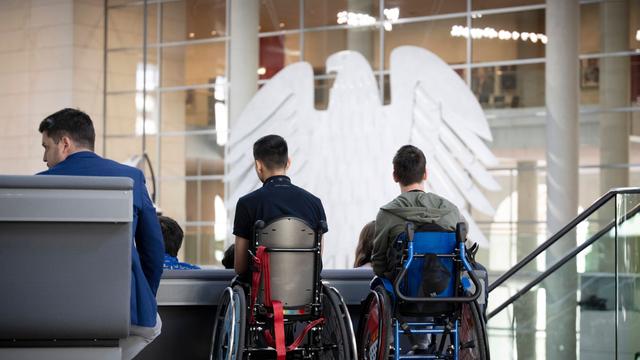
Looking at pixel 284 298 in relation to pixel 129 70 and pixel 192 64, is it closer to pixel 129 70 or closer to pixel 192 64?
pixel 192 64

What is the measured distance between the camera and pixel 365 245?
5.64 m

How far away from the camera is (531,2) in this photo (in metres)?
16.6

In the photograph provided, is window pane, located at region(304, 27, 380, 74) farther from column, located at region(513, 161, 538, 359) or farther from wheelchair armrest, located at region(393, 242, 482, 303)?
wheelchair armrest, located at region(393, 242, 482, 303)

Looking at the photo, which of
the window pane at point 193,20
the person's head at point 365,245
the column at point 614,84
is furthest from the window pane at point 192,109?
the person's head at point 365,245

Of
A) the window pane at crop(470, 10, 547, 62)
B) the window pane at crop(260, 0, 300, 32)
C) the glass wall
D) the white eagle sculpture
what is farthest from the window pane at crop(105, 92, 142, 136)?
the window pane at crop(470, 10, 547, 62)

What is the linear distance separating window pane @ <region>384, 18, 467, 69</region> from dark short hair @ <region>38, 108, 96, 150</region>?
546 inches

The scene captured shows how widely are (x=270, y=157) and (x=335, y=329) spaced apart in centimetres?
82

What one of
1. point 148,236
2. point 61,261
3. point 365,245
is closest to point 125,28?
point 365,245

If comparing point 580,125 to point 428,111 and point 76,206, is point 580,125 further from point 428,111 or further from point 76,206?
point 76,206

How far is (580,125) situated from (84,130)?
534 inches

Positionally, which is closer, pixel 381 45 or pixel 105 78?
pixel 381 45

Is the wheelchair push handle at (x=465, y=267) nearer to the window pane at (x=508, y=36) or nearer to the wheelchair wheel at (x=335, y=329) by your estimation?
the wheelchair wheel at (x=335, y=329)

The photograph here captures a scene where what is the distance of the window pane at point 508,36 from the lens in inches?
659

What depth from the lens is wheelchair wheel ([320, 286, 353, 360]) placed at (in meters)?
4.13
